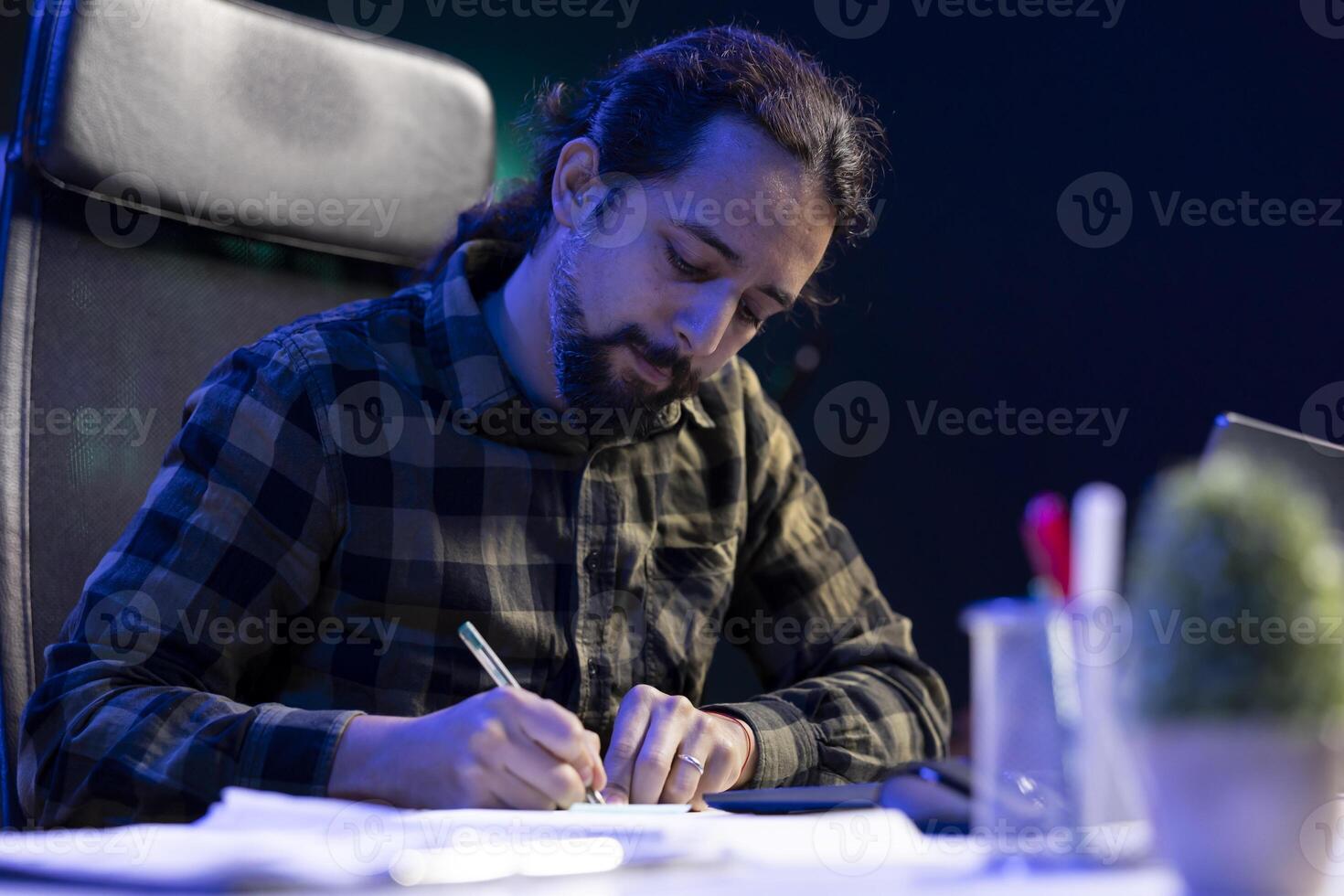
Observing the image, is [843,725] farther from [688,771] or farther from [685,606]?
[688,771]

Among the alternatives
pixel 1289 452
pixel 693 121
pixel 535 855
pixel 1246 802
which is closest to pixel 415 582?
pixel 693 121

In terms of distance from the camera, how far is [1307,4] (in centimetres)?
171

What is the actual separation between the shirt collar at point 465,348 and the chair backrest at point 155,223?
145mm

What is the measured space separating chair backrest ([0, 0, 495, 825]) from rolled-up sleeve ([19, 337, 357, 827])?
0.13 m

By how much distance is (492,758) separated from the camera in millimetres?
777

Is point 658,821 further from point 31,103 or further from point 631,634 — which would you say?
point 31,103

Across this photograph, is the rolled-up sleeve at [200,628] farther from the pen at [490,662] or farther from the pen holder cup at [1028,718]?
the pen holder cup at [1028,718]

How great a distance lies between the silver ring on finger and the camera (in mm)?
944

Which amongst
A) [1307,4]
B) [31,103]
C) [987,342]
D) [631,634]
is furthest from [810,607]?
[1307,4]

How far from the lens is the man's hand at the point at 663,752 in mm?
917

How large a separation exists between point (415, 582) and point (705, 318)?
1.13 feet

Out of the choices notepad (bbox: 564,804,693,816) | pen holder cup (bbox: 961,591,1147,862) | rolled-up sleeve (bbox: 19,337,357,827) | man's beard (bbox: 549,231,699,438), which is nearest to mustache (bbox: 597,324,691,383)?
man's beard (bbox: 549,231,699,438)

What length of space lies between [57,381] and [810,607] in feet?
2.49

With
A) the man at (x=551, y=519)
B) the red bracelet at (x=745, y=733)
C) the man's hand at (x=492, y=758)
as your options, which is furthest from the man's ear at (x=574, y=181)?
the man's hand at (x=492, y=758)
